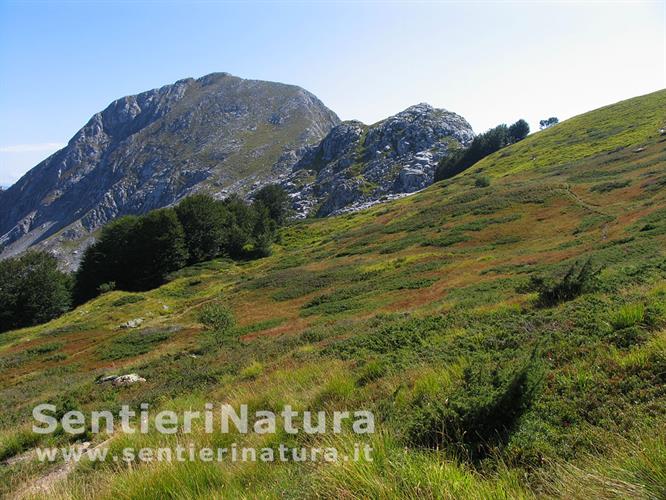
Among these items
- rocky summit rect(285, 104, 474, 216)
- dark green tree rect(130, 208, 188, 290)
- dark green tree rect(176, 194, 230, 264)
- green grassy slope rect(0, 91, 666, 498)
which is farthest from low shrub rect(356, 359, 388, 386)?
rocky summit rect(285, 104, 474, 216)

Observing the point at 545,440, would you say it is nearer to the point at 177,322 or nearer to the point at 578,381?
the point at 578,381

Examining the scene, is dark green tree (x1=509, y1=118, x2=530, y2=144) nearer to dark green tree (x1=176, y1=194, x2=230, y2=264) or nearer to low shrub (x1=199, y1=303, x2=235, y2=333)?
dark green tree (x1=176, y1=194, x2=230, y2=264)

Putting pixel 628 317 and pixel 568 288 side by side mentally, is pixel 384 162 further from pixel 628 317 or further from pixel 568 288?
pixel 628 317

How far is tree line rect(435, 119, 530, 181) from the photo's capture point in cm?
13412

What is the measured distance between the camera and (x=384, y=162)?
16562cm

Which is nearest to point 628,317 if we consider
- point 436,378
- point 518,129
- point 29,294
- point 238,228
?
point 436,378

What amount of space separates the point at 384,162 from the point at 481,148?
140 ft

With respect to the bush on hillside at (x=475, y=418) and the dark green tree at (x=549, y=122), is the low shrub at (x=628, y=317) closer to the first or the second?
the bush on hillside at (x=475, y=418)

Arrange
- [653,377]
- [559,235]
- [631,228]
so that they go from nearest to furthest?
[653,377] < [631,228] < [559,235]

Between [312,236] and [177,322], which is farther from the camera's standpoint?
[312,236]

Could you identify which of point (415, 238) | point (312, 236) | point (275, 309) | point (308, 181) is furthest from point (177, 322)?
point (308, 181)

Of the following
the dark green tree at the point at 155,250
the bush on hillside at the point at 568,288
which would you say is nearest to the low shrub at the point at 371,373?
the bush on hillside at the point at 568,288

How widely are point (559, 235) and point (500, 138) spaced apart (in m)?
112

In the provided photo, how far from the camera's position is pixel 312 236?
3684 inches
